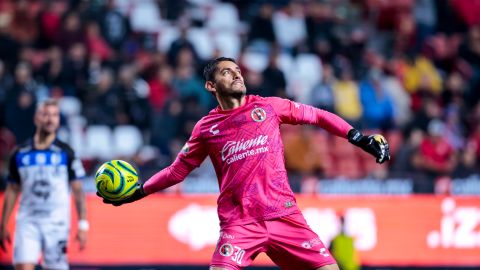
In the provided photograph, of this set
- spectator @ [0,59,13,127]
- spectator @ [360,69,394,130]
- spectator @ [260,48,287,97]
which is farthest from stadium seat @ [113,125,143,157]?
spectator @ [360,69,394,130]

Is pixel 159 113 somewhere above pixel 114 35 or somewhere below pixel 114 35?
below

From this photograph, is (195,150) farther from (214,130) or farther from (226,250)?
(226,250)

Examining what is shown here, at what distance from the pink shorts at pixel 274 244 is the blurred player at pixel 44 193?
11.1 ft

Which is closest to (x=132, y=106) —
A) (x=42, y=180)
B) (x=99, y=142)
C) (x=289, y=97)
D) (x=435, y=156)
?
(x=99, y=142)

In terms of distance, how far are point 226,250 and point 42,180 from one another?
3.66m

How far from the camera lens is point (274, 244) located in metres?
9.16

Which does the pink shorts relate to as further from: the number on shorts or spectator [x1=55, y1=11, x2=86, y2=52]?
spectator [x1=55, y1=11, x2=86, y2=52]

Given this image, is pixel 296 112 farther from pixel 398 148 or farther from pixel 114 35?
pixel 114 35

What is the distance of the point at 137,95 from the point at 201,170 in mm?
2289

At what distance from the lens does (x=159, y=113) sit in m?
18.6

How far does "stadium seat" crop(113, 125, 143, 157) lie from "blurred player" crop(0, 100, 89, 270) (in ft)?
19.8

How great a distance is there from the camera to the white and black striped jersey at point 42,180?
1202 centimetres

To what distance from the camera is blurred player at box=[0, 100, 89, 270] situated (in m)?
11.9

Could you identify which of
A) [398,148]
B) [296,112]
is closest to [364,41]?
[398,148]
